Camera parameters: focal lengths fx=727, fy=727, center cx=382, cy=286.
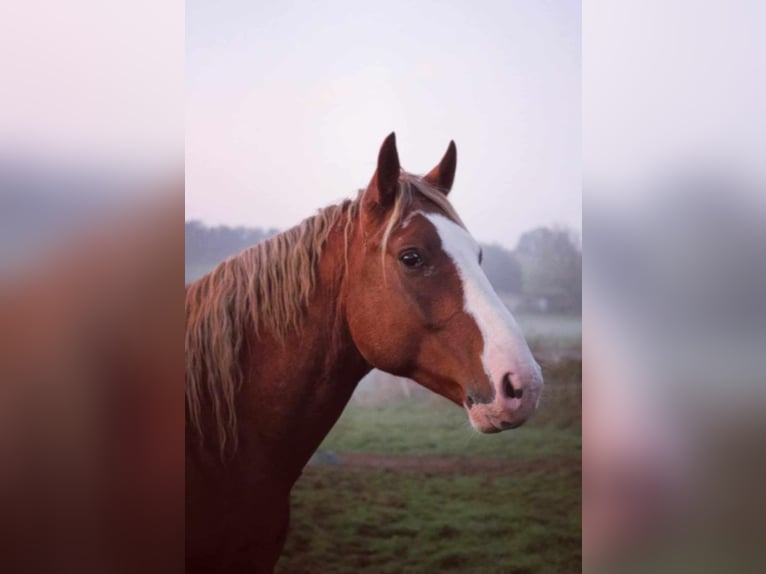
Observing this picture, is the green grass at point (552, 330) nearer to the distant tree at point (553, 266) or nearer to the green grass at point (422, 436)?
the distant tree at point (553, 266)

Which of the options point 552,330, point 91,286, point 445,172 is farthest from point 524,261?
point 91,286

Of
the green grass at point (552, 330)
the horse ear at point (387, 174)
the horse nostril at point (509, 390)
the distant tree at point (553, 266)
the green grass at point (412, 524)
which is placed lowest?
the green grass at point (412, 524)

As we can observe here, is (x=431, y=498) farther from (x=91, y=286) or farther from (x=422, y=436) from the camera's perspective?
(x=91, y=286)

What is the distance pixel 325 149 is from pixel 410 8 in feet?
1.55

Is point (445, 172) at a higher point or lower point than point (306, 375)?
higher

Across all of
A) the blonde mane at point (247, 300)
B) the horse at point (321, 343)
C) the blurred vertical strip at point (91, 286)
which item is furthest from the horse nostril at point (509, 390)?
the blurred vertical strip at point (91, 286)

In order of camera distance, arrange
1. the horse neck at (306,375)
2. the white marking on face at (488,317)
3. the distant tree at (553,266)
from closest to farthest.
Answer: the white marking on face at (488,317)
the horse neck at (306,375)
the distant tree at (553,266)

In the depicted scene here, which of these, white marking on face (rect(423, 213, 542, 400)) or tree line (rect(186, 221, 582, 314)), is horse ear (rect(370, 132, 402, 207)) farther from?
tree line (rect(186, 221, 582, 314))

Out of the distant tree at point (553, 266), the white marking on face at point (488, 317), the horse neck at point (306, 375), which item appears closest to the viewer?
the white marking on face at point (488, 317)

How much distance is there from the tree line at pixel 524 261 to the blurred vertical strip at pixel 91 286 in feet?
0.21

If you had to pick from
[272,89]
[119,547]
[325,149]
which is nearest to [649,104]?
[325,149]

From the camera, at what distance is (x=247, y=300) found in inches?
77.4

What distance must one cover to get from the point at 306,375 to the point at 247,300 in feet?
0.85

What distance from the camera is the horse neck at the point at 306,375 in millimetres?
1949
